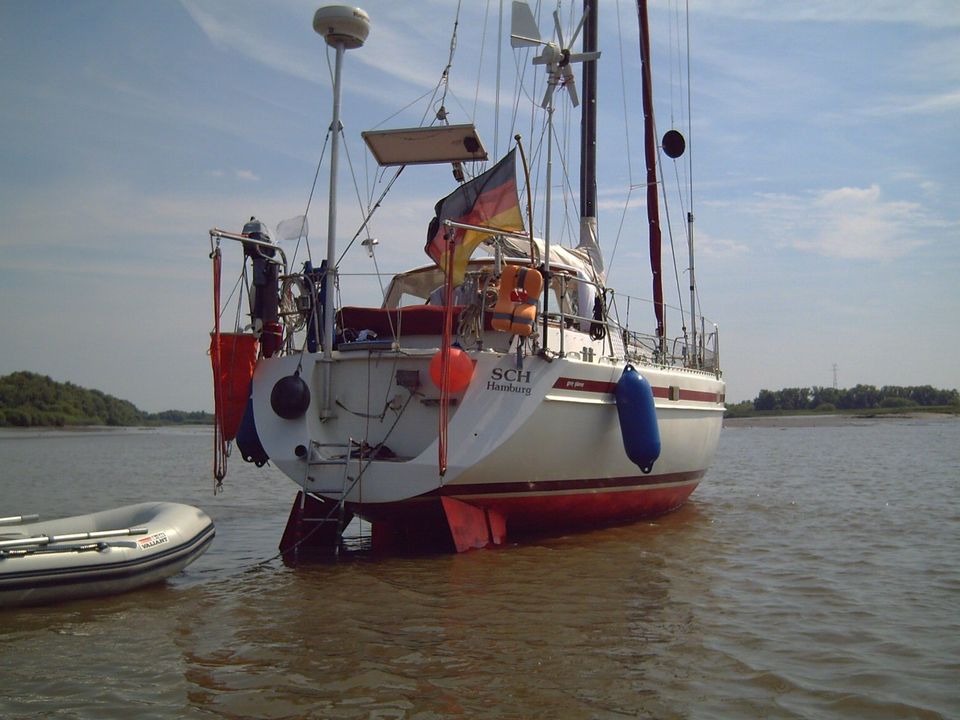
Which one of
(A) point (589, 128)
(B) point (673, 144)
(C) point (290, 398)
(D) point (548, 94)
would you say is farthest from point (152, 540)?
(B) point (673, 144)

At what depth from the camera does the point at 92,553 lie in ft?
20.3

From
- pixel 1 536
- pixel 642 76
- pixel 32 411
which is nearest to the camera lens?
pixel 1 536

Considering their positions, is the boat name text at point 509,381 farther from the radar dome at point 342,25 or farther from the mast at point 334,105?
the radar dome at point 342,25

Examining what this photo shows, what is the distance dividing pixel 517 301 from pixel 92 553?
4247 mm

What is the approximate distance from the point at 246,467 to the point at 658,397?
1327 centimetres

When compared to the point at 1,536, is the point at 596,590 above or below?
below

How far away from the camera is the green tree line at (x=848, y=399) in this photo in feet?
234

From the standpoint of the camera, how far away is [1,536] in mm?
6188

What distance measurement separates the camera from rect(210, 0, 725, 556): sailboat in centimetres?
781

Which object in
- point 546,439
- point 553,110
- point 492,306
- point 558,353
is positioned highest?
point 553,110

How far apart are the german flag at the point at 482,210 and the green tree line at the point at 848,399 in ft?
220

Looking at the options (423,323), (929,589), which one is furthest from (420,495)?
(929,589)

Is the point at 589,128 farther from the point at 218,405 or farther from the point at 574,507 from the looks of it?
the point at 218,405

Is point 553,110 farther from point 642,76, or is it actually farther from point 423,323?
point 642,76
